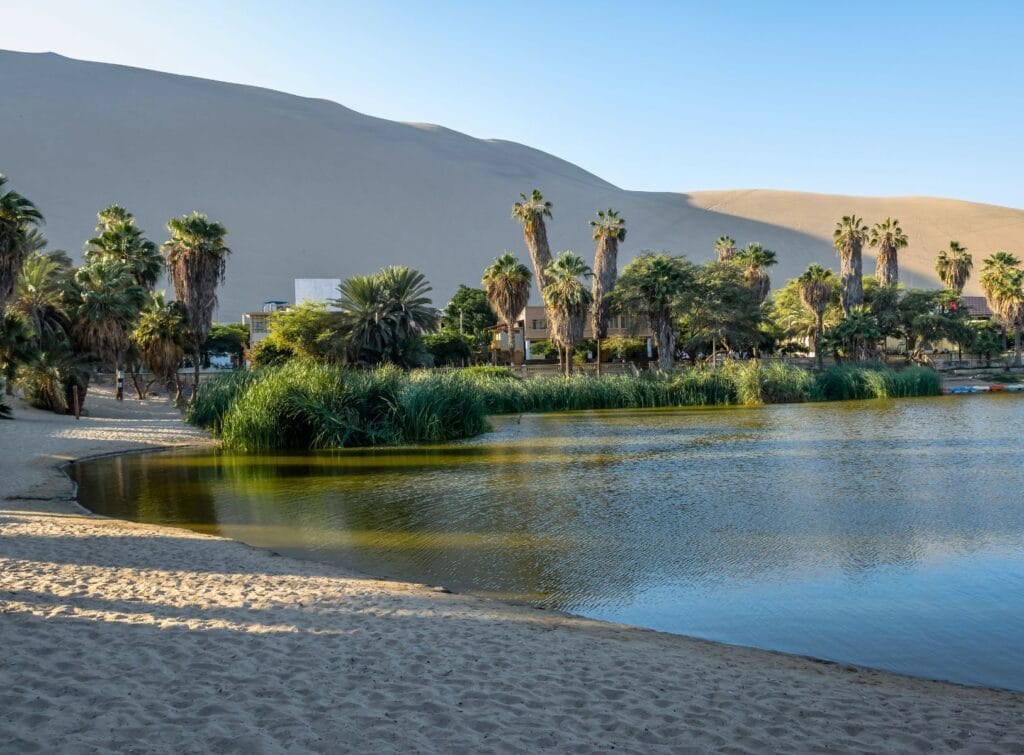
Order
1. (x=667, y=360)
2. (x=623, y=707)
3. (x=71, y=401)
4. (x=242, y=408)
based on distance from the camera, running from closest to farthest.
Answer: (x=623, y=707) < (x=242, y=408) < (x=71, y=401) < (x=667, y=360)

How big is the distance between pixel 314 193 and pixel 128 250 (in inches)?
4454

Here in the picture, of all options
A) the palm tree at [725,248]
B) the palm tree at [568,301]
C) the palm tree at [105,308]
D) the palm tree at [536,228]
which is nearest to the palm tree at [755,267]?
the palm tree at [725,248]

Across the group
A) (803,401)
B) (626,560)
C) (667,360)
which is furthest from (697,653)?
(667,360)

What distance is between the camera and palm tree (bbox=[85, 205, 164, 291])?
37.2m

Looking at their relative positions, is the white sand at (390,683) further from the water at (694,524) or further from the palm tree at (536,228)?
the palm tree at (536,228)

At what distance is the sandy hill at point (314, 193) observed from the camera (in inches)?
5094

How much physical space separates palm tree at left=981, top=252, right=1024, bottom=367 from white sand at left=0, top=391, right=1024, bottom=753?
59.0 metres

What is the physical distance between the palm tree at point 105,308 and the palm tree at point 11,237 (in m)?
8.73

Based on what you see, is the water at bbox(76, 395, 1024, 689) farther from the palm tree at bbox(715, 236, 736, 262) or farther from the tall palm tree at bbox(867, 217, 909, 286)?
the tall palm tree at bbox(867, 217, 909, 286)

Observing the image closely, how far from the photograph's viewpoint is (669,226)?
17000 cm

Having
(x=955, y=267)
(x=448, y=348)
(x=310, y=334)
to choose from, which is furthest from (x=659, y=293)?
(x=955, y=267)

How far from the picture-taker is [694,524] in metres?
11.8

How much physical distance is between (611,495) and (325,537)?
5.29 meters

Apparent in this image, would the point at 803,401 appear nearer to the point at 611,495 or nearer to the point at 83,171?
the point at 611,495
